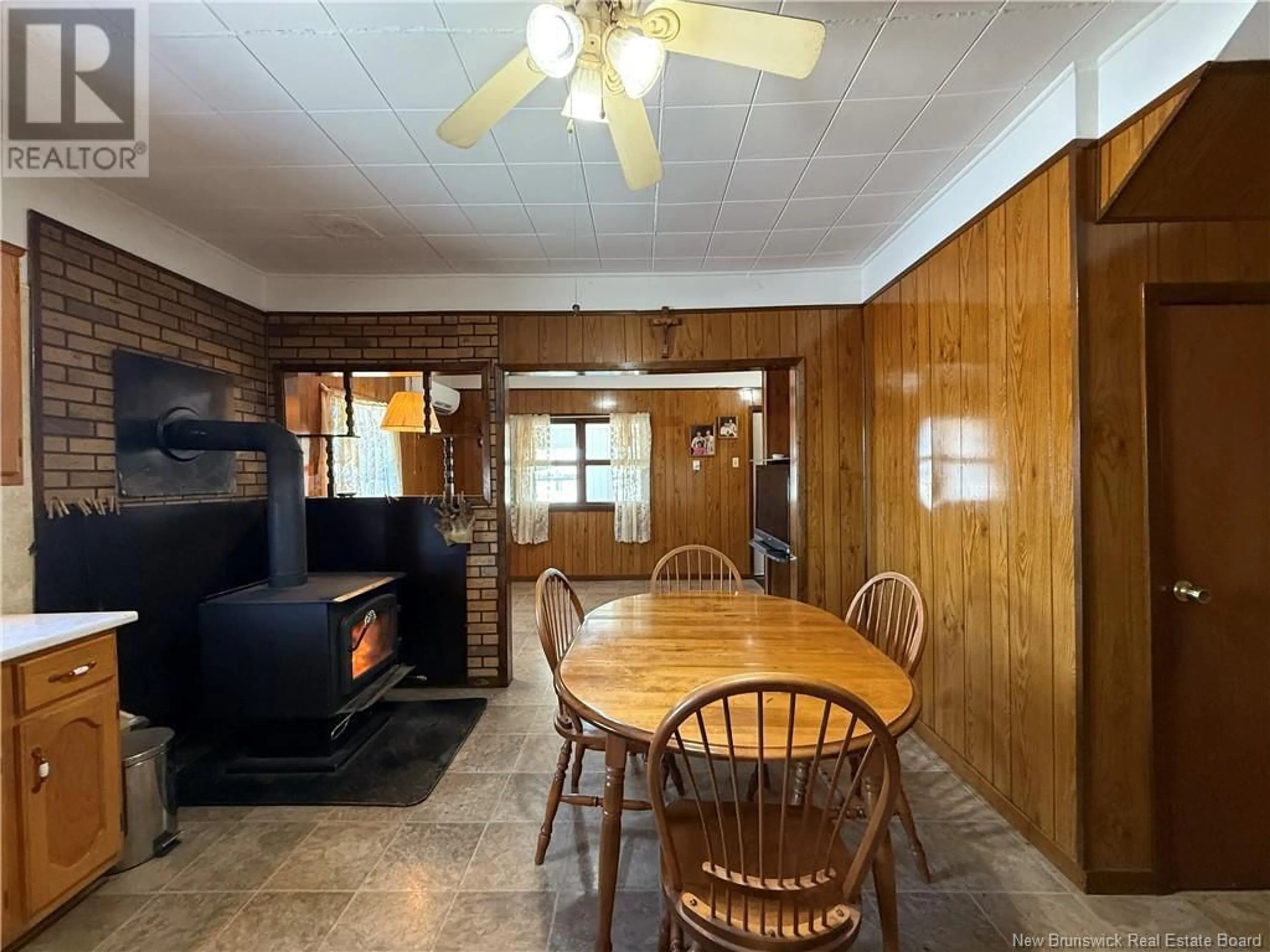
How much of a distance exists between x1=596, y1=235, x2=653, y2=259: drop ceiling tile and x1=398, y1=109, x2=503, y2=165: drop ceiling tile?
881 millimetres

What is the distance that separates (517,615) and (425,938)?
377 cm

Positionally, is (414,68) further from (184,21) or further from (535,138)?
(184,21)

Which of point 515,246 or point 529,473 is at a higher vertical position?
point 515,246

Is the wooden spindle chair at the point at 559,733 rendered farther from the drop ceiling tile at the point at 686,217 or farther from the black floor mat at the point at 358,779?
the drop ceiling tile at the point at 686,217

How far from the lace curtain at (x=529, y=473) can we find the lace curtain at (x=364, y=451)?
1359 millimetres

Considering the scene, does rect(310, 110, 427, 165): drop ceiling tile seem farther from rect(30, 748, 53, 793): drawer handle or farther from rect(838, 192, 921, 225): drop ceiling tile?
rect(30, 748, 53, 793): drawer handle

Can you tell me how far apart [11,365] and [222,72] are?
129cm

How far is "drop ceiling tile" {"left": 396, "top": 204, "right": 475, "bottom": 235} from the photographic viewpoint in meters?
2.64

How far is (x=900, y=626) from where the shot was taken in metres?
2.27

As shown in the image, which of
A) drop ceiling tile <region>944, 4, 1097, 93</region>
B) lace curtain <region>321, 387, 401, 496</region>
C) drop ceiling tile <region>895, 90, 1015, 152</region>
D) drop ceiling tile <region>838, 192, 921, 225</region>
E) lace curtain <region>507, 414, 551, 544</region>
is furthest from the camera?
lace curtain <region>507, 414, 551, 544</region>

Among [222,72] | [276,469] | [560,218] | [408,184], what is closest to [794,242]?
[560,218]

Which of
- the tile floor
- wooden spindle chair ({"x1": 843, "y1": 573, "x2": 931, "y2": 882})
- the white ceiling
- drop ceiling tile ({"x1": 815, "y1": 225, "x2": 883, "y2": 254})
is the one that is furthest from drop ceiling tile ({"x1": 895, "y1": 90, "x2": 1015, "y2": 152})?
the tile floor

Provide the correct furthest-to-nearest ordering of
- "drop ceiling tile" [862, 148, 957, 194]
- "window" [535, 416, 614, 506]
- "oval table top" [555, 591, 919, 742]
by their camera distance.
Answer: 1. "window" [535, 416, 614, 506]
2. "drop ceiling tile" [862, 148, 957, 194]
3. "oval table top" [555, 591, 919, 742]

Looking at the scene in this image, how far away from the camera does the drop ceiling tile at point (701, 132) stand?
1.95 meters
